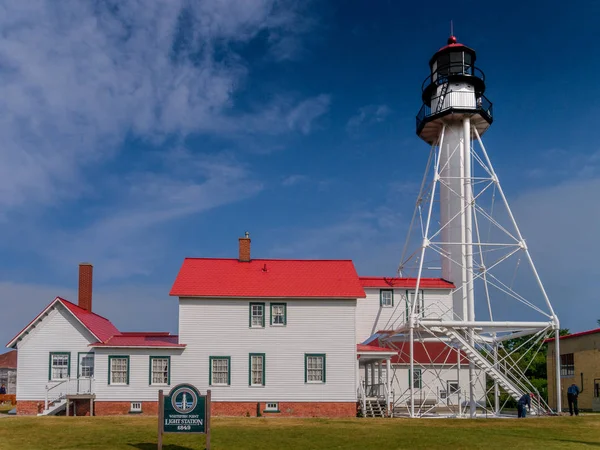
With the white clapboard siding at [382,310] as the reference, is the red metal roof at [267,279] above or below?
above

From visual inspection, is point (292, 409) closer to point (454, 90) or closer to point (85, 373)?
point (85, 373)

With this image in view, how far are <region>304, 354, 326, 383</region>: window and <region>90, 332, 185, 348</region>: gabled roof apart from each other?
20.7 ft

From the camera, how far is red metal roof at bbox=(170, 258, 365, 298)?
121 ft

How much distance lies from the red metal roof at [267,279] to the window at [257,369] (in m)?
3.07

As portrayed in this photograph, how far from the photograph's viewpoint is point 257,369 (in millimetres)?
36281

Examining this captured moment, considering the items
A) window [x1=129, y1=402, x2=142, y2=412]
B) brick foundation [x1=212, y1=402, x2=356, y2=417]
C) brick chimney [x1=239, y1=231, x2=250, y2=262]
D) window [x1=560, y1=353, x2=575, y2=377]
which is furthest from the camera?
window [x1=560, y1=353, x2=575, y2=377]

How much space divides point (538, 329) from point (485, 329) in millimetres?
2693

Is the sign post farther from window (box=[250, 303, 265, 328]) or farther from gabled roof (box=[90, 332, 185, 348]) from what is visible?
window (box=[250, 303, 265, 328])

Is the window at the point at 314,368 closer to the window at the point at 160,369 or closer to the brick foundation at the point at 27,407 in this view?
the window at the point at 160,369

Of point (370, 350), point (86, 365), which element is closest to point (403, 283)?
point (370, 350)

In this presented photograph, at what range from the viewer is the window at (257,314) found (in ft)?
121

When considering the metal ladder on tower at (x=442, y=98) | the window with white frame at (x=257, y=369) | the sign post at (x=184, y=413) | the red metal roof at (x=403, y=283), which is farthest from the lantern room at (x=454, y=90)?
the sign post at (x=184, y=413)

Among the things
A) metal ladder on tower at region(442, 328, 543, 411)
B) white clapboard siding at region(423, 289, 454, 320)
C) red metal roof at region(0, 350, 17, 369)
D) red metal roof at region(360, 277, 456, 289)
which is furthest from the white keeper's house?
red metal roof at region(0, 350, 17, 369)

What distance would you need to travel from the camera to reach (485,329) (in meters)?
37.3
